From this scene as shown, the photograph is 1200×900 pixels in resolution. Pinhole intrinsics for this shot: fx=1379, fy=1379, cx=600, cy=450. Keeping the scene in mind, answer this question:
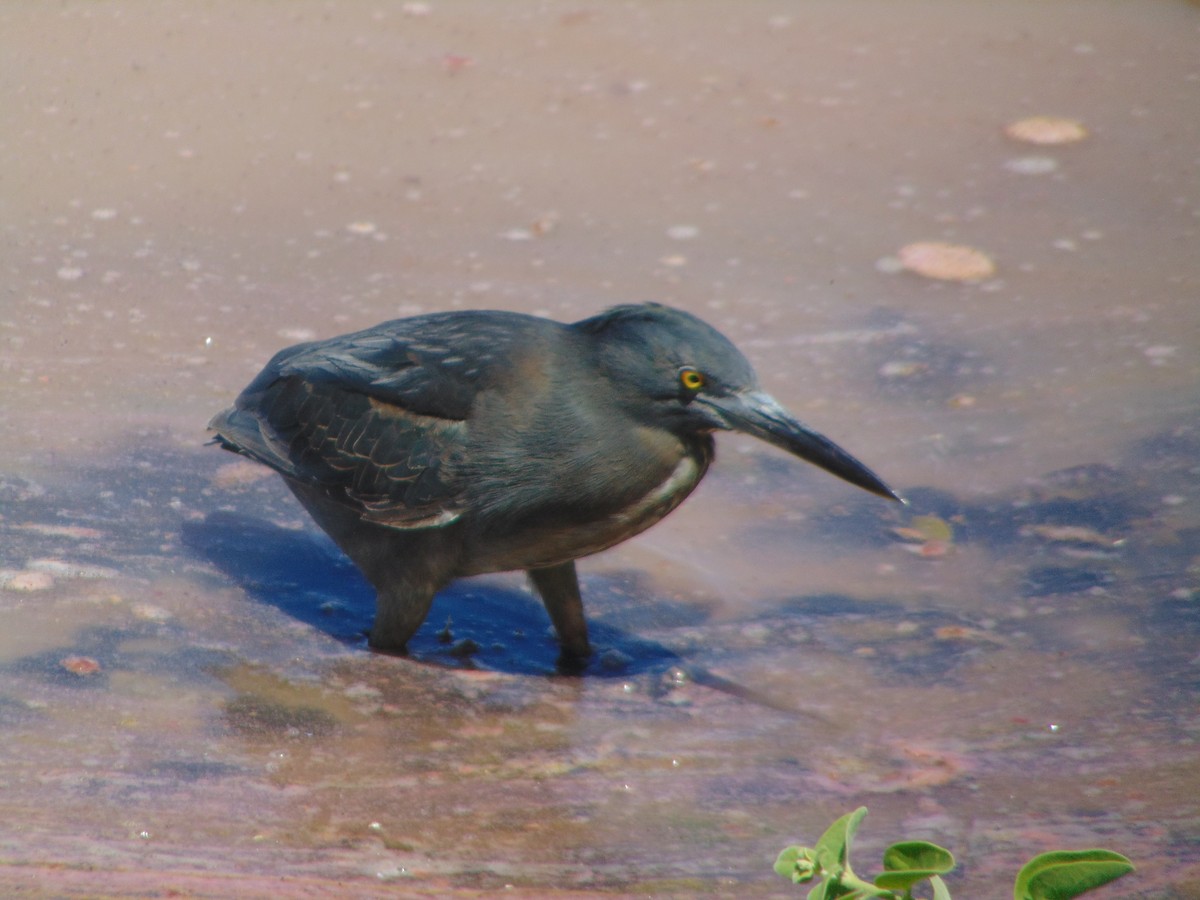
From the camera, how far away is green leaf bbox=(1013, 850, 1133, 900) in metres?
1.89

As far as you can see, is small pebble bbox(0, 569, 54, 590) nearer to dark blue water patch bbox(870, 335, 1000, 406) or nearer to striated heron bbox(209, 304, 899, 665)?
striated heron bbox(209, 304, 899, 665)

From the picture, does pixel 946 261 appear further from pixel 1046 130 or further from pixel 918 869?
pixel 918 869

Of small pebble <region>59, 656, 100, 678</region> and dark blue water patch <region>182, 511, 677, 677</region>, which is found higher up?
small pebble <region>59, 656, 100, 678</region>

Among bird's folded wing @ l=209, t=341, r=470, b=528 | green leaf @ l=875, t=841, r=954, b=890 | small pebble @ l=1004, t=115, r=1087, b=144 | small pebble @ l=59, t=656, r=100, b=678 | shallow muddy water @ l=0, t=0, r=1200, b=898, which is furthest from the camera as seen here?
small pebble @ l=1004, t=115, r=1087, b=144

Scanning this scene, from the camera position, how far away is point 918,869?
1917mm

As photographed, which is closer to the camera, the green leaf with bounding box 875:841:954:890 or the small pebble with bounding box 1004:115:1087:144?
the green leaf with bounding box 875:841:954:890

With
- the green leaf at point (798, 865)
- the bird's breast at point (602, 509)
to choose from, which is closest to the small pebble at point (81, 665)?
the bird's breast at point (602, 509)

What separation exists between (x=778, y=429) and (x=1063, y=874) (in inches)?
69.3

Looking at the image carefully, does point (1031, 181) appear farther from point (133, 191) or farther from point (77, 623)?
point (77, 623)

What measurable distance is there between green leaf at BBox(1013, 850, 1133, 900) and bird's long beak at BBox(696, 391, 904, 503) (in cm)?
171

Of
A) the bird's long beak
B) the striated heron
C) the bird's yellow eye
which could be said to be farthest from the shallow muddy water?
the bird's yellow eye

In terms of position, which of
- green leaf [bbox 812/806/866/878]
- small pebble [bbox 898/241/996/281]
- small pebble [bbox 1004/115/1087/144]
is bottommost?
green leaf [bbox 812/806/866/878]

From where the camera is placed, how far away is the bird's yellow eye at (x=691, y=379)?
138 inches

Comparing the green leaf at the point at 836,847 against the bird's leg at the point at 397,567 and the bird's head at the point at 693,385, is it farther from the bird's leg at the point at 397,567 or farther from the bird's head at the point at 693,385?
the bird's leg at the point at 397,567
